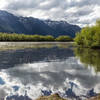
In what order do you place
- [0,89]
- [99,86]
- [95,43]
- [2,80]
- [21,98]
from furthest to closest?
[95,43], [2,80], [99,86], [0,89], [21,98]

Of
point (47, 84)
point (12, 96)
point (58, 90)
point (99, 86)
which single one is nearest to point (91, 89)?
point (99, 86)

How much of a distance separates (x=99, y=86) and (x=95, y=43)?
69.2m

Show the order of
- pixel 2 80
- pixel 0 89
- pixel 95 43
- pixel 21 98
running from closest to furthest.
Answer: pixel 21 98
pixel 0 89
pixel 2 80
pixel 95 43

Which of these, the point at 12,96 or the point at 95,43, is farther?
the point at 95,43

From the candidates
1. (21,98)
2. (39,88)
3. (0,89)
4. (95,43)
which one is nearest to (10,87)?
(0,89)

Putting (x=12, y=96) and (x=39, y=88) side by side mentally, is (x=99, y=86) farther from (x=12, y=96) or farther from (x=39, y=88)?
(x=12, y=96)

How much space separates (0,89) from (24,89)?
2669mm

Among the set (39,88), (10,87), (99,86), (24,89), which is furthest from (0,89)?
(99,86)

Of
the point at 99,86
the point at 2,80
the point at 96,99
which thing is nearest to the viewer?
the point at 96,99

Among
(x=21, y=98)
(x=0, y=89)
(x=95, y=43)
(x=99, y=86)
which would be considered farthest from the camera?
(x=95, y=43)

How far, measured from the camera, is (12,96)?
1672cm

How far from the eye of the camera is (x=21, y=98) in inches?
632

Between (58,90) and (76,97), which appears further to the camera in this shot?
(58,90)

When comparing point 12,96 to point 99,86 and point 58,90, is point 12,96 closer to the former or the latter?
point 58,90
